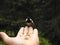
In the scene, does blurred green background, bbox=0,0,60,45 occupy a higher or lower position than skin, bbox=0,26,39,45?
higher

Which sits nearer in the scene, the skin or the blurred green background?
the skin

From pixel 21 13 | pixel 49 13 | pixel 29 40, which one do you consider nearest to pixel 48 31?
pixel 49 13

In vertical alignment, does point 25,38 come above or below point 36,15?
below

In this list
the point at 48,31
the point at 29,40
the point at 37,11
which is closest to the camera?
the point at 29,40

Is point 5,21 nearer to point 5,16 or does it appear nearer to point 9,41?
point 5,16
